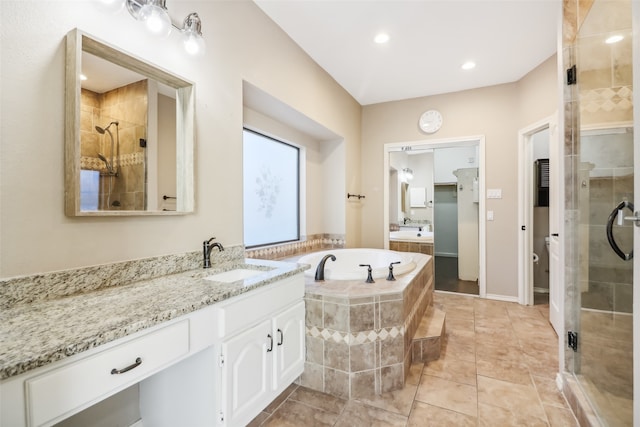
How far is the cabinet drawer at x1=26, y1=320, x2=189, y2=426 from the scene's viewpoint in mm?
710

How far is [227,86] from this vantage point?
75.5 inches

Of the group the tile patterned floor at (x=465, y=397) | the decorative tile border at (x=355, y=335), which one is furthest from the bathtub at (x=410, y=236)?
the decorative tile border at (x=355, y=335)

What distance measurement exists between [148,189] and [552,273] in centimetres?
351

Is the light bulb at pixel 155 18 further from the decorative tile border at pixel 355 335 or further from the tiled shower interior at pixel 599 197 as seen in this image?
the tiled shower interior at pixel 599 197

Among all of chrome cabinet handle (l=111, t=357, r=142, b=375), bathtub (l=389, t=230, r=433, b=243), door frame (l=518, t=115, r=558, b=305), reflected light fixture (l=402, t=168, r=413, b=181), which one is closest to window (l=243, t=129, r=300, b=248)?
bathtub (l=389, t=230, r=433, b=243)

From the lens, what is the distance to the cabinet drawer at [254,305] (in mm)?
1232

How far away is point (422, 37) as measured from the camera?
260cm

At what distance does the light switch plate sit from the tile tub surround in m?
2.40

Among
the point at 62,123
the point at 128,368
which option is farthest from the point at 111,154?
the point at 128,368

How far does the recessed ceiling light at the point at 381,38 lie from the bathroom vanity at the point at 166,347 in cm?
217

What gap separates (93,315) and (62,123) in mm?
770

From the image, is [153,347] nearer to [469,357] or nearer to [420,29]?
[469,357]

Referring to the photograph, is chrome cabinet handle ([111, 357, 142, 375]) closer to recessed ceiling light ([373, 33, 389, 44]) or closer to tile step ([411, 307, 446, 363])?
tile step ([411, 307, 446, 363])

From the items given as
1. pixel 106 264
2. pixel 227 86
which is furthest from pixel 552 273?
pixel 106 264
